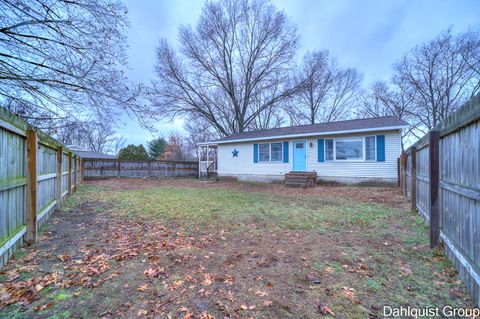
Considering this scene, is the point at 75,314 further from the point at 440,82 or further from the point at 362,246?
the point at 440,82

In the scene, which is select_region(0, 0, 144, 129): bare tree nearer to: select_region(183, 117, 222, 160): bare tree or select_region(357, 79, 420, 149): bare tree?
select_region(183, 117, 222, 160): bare tree

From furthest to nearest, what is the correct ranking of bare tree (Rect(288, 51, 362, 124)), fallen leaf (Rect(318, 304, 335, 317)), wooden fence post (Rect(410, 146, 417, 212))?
bare tree (Rect(288, 51, 362, 124)) → wooden fence post (Rect(410, 146, 417, 212)) → fallen leaf (Rect(318, 304, 335, 317))

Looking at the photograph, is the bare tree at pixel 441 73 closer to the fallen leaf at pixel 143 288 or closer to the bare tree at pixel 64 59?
the bare tree at pixel 64 59

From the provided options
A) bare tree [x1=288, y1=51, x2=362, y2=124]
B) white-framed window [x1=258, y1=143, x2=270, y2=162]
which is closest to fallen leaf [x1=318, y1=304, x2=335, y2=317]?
white-framed window [x1=258, y1=143, x2=270, y2=162]

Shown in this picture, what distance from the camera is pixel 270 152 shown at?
13930 mm

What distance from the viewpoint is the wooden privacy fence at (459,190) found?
7.12ft

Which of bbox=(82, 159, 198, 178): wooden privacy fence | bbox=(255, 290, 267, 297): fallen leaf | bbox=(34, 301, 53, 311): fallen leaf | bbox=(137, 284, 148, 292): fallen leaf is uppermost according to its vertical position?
bbox=(82, 159, 198, 178): wooden privacy fence

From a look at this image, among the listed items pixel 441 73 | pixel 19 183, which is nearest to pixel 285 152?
pixel 19 183

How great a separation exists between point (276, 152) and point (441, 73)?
17885 mm

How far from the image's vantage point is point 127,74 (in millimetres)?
6160

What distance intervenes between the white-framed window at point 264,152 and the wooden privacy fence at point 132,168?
750 centimetres

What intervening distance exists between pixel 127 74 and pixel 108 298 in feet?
18.0

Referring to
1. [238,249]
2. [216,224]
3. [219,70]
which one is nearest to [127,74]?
[216,224]

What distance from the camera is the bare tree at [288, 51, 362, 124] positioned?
2404 cm
